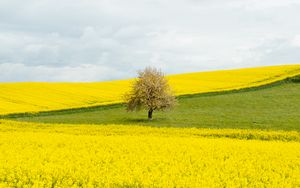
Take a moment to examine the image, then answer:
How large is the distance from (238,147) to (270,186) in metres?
8.61

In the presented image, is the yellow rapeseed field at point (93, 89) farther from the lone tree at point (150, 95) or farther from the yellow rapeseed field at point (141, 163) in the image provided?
the yellow rapeseed field at point (141, 163)

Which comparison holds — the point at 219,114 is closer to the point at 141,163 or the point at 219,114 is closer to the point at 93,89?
the point at 93,89

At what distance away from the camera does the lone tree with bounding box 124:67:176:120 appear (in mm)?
44384

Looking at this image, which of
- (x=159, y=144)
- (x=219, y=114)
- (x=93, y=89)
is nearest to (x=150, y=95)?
(x=219, y=114)

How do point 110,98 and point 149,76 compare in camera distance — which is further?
point 110,98

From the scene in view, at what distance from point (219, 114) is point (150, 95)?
6214mm

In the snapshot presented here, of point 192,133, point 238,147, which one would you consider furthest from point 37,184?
point 192,133

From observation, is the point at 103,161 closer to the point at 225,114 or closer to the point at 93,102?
the point at 225,114

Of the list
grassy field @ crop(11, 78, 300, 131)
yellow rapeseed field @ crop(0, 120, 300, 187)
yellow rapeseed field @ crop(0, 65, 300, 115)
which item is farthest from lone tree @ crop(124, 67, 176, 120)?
yellow rapeseed field @ crop(0, 120, 300, 187)

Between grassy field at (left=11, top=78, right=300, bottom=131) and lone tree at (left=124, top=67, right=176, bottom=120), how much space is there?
0.99m

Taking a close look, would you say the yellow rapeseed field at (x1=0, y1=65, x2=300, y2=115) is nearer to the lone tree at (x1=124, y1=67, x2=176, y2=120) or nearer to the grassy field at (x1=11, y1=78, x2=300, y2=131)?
the grassy field at (x1=11, y1=78, x2=300, y2=131)

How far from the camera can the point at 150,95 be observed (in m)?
44.8

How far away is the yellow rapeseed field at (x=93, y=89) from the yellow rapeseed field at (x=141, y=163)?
25701 millimetres

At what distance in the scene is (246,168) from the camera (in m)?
16.2
